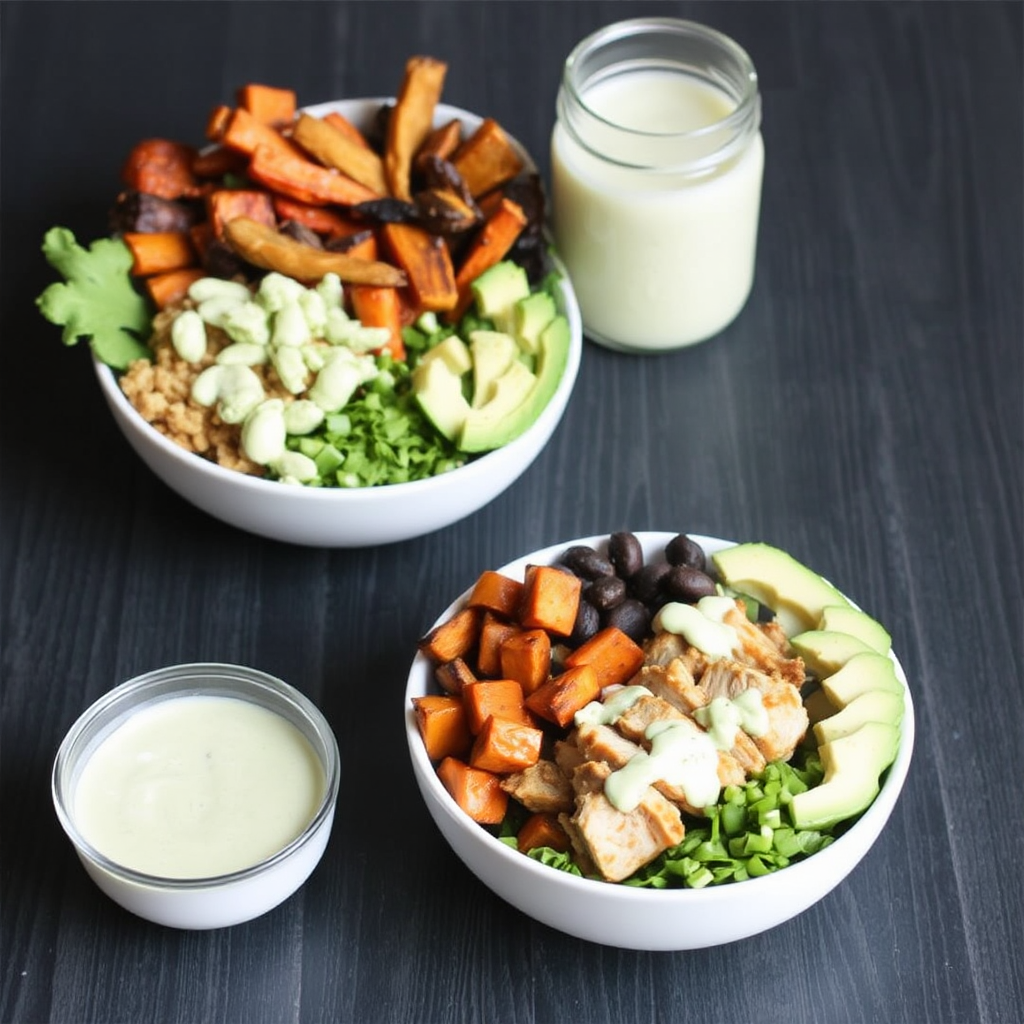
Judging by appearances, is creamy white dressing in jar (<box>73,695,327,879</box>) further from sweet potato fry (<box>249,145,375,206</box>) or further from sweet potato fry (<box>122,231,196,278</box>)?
sweet potato fry (<box>249,145,375,206</box>)

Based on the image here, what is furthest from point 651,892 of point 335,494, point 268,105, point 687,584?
point 268,105

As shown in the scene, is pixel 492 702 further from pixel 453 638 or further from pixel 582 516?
pixel 582 516

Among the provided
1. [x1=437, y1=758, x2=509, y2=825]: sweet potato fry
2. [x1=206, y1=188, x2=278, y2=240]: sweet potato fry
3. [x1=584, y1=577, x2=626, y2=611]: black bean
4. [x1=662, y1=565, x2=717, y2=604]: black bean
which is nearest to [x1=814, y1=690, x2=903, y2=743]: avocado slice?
[x1=662, y1=565, x2=717, y2=604]: black bean

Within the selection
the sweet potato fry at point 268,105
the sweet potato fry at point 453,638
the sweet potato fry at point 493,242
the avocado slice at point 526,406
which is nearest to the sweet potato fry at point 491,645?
the sweet potato fry at point 453,638

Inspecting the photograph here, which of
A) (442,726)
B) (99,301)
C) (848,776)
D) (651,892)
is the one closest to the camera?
(651,892)

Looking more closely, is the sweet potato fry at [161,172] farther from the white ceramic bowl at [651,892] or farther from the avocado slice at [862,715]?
the avocado slice at [862,715]

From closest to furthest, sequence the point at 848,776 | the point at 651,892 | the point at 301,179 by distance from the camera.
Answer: the point at 651,892 → the point at 848,776 → the point at 301,179
